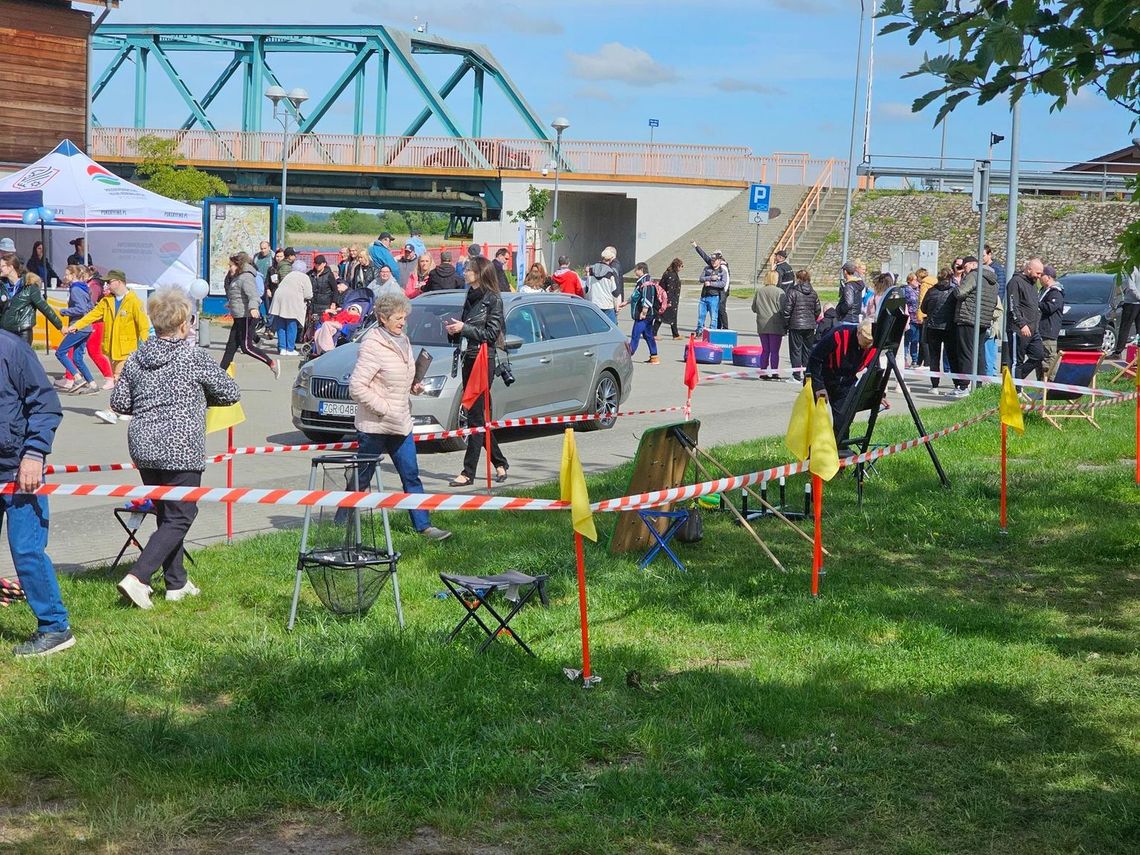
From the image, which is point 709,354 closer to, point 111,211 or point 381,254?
point 381,254

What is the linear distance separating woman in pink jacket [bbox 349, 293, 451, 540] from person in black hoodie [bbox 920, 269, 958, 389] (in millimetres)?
12720

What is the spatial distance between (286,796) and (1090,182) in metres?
55.6

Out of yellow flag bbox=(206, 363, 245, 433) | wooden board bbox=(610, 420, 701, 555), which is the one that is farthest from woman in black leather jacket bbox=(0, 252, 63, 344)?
wooden board bbox=(610, 420, 701, 555)

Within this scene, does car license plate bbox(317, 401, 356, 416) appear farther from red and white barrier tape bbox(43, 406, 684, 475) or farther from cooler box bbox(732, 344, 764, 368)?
cooler box bbox(732, 344, 764, 368)

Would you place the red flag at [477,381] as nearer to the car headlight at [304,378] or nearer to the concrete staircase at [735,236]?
the car headlight at [304,378]

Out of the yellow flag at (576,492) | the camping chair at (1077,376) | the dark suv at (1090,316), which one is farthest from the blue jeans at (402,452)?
the dark suv at (1090,316)

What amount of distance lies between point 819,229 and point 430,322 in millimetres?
41597

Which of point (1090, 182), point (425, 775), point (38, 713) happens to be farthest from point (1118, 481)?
point (1090, 182)

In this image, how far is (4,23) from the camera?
34969 mm

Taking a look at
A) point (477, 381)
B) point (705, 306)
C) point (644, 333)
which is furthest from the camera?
point (705, 306)

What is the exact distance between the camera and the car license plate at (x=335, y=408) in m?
13.5

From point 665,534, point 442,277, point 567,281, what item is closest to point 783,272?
point 567,281

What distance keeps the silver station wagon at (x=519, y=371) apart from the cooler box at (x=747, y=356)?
791 centimetres

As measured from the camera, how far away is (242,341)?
21.2m
